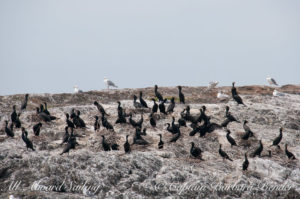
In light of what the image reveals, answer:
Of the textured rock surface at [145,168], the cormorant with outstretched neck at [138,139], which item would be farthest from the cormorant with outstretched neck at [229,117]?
the cormorant with outstretched neck at [138,139]

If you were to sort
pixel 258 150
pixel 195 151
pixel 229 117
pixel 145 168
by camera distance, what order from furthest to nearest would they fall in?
pixel 229 117 < pixel 258 150 < pixel 195 151 < pixel 145 168

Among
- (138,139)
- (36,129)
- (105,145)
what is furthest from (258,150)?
(36,129)

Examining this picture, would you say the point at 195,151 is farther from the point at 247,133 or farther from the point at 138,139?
the point at 247,133

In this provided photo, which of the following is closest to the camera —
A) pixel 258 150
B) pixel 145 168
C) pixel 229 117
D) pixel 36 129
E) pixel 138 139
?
pixel 145 168

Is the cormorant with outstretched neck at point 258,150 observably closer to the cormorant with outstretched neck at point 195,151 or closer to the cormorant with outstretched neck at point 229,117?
the cormorant with outstretched neck at point 195,151

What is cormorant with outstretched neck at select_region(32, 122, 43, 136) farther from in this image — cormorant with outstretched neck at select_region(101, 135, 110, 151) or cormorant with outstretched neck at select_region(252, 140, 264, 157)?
cormorant with outstretched neck at select_region(252, 140, 264, 157)

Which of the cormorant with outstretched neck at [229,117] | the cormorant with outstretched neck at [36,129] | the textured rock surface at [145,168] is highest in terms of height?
the cormorant with outstretched neck at [229,117]

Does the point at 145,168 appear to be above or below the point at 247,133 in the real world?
below

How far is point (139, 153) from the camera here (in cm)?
2816

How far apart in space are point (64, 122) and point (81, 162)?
290 inches

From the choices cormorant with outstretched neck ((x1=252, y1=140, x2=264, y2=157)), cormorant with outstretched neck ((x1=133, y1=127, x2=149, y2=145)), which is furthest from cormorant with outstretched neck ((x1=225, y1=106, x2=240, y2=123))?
cormorant with outstretched neck ((x1=133, y1=127, x2=149, y2=145))

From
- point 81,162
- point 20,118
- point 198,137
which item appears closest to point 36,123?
point 20,118

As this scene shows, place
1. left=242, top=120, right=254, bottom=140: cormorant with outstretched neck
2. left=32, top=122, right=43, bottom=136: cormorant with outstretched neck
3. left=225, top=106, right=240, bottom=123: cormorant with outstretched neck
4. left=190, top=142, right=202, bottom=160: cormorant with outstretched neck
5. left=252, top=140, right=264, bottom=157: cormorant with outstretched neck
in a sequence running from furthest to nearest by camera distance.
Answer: left=225, top=106, right=240, bottom=123: cormorant with outstretched neck → left=242, top=120, right=254, bottom=140: cormorant with outstretched neck → left=32, top=122, right=43, bottom=136: cormorant with outstretched neck → left=252, top=140, right=264, bottom=157: cormorant with outstretched neck → left=190, top=142, right=202, bottom=160: cormorant with outstretched neck

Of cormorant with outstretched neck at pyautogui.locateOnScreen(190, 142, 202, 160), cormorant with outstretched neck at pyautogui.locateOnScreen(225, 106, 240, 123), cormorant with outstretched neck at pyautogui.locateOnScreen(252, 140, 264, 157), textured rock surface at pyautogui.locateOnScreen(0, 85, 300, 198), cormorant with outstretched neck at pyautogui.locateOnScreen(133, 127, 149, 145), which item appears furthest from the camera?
cormorant with outstretched neck at pyautogui.locateOnScreen(225, 106, 240, 123)
